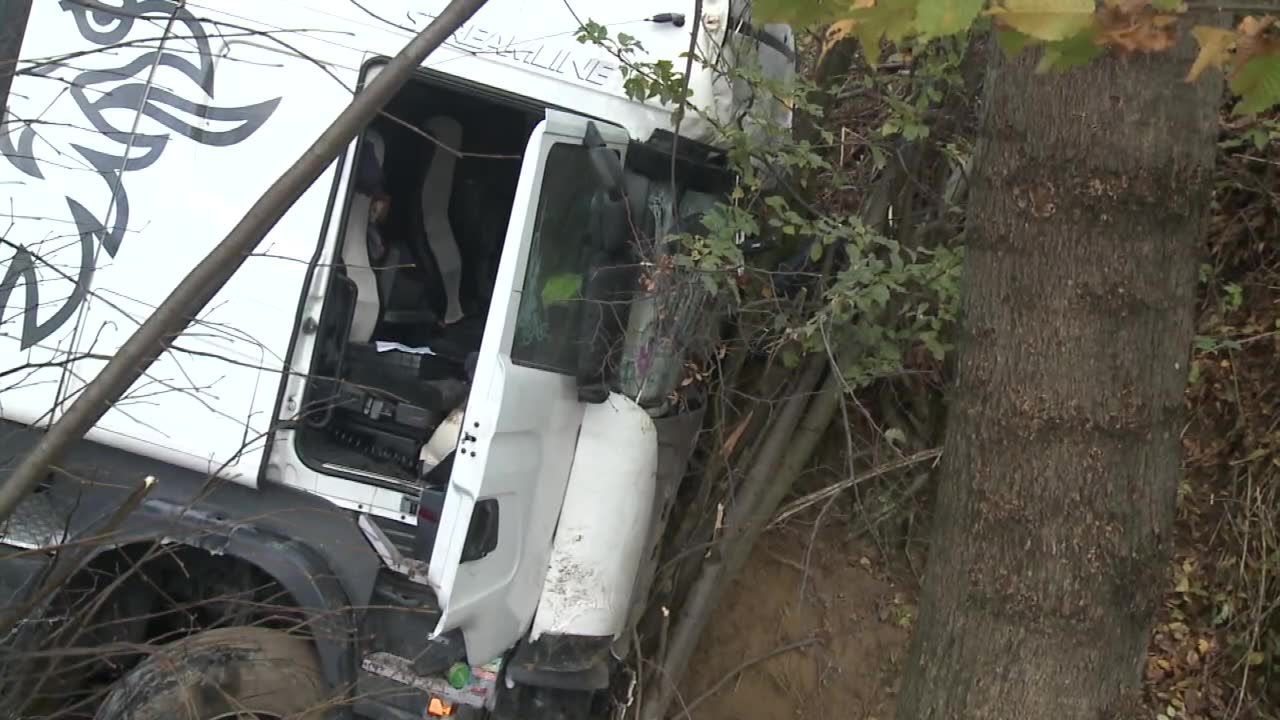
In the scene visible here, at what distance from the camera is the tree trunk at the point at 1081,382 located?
1.54m

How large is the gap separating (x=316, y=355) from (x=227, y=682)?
1.03 metres

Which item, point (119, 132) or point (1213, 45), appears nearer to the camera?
point (1213, 45)

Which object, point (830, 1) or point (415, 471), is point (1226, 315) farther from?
point (830, 1)

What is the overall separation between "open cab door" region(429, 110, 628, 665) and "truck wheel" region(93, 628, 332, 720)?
59 centimetres

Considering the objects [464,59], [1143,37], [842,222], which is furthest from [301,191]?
[842,222]

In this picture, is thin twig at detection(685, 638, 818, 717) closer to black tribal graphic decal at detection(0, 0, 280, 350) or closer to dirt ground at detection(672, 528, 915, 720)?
dirt ground at detection(672, 528, 915, 720)

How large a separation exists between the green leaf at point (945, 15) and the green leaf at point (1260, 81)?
33 centimetres

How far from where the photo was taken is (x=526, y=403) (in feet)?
10.2

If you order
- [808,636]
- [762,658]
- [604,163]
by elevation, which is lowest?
[762,658]

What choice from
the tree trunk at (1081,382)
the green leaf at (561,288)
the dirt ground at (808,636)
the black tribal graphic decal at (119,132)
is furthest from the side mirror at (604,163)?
the dirt ground at (808,636)

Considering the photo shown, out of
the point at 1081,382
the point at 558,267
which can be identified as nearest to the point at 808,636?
the point at 558,267

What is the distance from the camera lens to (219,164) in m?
3.36

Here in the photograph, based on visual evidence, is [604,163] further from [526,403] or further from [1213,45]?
[1213,45]

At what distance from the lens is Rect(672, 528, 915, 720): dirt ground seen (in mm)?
4535
